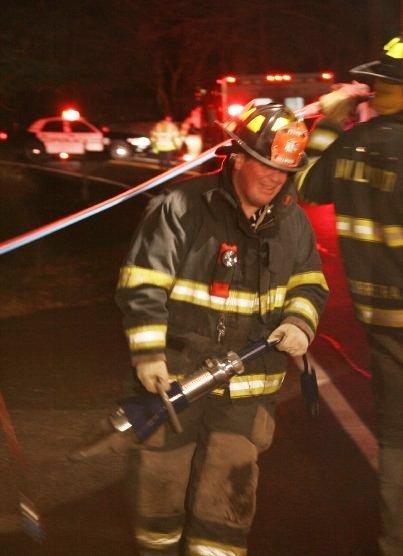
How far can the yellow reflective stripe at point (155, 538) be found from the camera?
11.0 feet

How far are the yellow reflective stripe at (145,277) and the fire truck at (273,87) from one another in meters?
15.5

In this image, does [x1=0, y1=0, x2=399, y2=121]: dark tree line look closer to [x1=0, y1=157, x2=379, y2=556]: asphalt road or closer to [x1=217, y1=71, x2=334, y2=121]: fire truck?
[x1=217, y1=71, x2=334, y2=121]: fire truck

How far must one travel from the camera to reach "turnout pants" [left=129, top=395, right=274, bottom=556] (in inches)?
130

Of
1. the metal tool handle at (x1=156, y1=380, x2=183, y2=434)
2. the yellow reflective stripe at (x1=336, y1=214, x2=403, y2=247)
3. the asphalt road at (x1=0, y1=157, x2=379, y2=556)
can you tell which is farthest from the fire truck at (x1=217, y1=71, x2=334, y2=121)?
the metal tool handle at (x1=156, y1=380, x2=183, y2=434)

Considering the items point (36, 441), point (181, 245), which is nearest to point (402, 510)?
point (181, 245)

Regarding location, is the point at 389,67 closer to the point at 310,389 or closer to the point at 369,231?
the point at 369,231

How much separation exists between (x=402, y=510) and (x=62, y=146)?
1003 inches

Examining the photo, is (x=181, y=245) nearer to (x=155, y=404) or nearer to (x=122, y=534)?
(x=155, y=404)

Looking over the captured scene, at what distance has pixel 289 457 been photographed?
483cm

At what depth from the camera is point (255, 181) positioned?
3.19m

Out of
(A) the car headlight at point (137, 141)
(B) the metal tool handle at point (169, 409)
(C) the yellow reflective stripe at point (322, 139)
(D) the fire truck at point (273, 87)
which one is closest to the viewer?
(B) the metal tool handle at point (169, 409)

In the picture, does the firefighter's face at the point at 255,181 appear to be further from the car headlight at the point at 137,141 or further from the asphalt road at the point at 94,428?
the car headlight at the point at 137,141

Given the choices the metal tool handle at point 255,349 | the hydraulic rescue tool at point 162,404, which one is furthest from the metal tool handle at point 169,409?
the metal tool handle at point 255,349

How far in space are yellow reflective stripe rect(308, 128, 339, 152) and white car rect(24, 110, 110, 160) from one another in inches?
967
